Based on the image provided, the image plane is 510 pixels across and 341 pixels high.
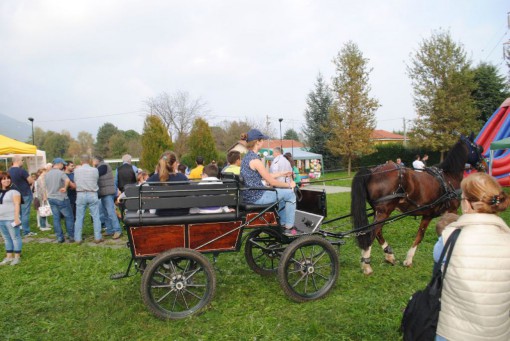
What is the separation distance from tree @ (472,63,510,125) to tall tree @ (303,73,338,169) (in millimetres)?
11084

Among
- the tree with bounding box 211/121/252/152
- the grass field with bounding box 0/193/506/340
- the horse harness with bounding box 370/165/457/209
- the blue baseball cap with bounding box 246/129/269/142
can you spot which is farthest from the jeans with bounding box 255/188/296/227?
the tree with bounding box 211/121/252/152

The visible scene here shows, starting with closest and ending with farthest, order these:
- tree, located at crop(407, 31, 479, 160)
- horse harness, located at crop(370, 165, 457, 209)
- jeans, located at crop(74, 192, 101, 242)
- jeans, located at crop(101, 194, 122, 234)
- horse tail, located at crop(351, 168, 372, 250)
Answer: horse tail, located at crop(351, 168, 372, 250) < horse harness, located at crop(370, 165, 457, 209) < jeans, located at crop(74, 192, 101, 242) < jeans, located at crop(101, 194, 122, 234) < tree, located at crop(407, 31, 479, 160)

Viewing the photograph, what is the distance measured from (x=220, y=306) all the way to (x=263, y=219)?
1049 millimetres

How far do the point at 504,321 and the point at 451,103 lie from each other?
26.9 meters

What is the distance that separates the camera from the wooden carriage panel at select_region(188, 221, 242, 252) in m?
3.76

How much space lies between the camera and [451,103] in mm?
25250

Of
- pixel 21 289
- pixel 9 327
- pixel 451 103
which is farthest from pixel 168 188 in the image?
pixel 451 103

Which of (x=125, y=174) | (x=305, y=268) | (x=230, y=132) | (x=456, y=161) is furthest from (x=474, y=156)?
(x=230, y=132)

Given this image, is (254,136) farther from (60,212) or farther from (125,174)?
(60,212)

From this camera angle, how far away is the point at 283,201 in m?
4.34

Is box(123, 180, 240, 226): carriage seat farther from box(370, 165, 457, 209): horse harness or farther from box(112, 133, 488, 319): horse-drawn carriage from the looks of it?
box(370, 165, 457, 209): horse harness

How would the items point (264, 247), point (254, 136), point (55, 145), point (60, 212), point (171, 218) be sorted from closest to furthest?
point (171, 218) → point (254, 136) → point (264, 247) → point (60, 212) → point (55, 145)

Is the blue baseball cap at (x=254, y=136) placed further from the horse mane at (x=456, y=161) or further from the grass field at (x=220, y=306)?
the horse mane at (x=456, y=161)

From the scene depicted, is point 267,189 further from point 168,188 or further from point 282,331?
point 282,331
